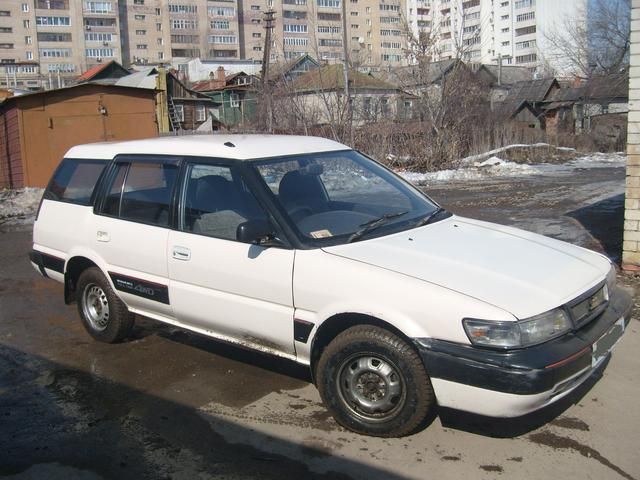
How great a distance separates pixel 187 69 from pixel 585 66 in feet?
159

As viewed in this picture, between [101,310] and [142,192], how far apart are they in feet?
3.84

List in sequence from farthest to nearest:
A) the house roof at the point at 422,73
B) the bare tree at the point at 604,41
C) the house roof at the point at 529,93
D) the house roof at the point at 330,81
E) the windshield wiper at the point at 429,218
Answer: the house roof at the point at 529,93 → the bare tree at the point at 604,41 → the house roof at the point at 422,73 → the house roof at the point at 330,81 → the windshield wiper at the point at 429,218

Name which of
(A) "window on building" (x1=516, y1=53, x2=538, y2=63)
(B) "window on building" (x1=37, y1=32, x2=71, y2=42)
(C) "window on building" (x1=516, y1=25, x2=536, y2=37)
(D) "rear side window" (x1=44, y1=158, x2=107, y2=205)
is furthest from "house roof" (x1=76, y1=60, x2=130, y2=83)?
(C) "window on building" (x1=516, y1=25, x2=536, y2=37)

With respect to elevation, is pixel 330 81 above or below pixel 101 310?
above

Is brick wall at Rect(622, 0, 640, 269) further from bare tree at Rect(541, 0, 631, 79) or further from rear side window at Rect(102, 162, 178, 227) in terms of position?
bare tree at Rect(541, 0, 631, 79)

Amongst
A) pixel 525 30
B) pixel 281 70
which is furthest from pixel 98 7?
pixel 281 70

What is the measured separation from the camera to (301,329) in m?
3.91

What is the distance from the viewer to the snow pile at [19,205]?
44.3 feet

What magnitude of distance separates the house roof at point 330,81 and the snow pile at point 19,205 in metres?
9.83

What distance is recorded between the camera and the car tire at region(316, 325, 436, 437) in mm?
3504

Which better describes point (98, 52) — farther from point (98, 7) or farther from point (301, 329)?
point (301, 329)

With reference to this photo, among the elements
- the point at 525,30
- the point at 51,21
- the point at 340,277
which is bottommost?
the point at 340,277

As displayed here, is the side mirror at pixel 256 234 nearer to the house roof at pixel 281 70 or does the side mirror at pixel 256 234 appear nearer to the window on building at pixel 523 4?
the house roof at pixel 281 70

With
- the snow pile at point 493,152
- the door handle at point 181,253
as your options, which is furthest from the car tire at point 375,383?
the snow pile at point 493,152
